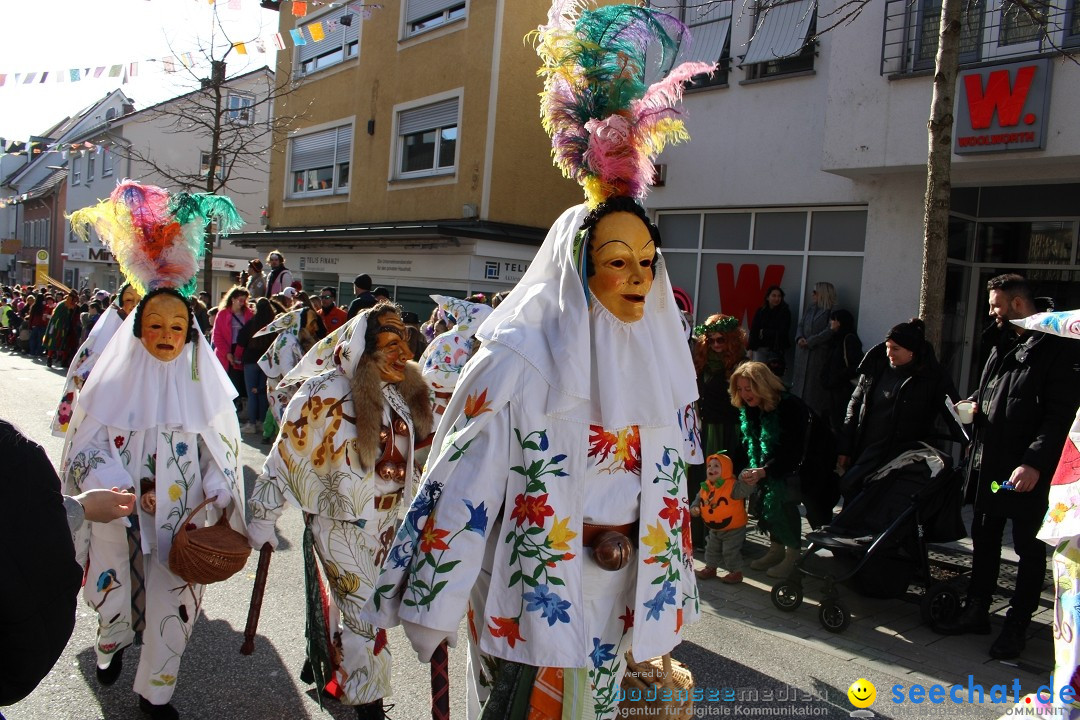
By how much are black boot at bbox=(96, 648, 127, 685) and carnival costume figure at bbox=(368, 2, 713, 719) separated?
91.8 inches

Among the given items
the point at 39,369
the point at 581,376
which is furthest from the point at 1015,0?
the point at 39,369

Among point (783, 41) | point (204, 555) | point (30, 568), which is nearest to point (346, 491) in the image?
point (204, 555)

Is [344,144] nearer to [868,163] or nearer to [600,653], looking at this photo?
[868,163]

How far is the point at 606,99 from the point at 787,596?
3895mm

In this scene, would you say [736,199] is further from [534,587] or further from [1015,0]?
[534,587]

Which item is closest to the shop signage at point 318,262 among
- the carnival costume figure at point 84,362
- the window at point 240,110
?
the window at point 240,110

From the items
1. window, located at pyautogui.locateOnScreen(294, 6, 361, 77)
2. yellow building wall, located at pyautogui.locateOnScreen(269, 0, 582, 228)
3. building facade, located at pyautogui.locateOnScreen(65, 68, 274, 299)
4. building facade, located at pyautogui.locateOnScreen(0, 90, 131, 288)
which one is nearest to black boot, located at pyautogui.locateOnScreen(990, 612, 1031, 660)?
yellow building wall, located at pyautogui.locateOnScreen(269, 0, 582, 228)

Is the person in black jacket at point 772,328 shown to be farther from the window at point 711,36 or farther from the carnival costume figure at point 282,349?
the carnival costume figure at point 282,349

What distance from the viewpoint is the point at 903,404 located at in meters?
5.67

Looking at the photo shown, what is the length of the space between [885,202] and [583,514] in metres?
8.58

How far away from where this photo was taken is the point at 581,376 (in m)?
2.56

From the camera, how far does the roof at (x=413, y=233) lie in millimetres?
16000

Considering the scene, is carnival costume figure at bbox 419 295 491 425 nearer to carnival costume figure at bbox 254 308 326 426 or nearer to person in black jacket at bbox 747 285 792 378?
carnival costume figure at bbox 254 308 326 426

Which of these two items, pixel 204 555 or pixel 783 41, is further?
pixel 783 41
